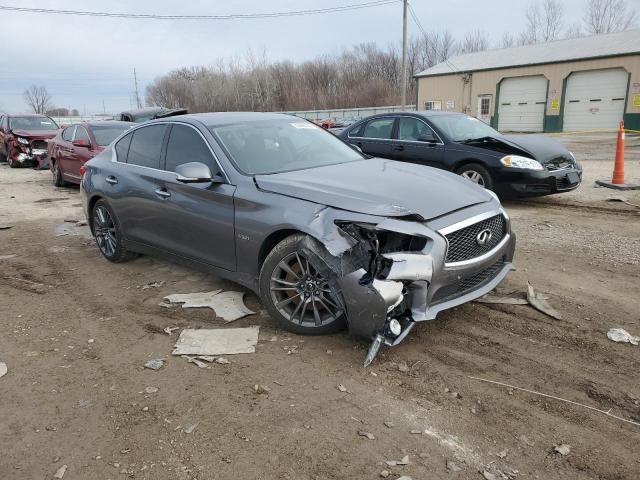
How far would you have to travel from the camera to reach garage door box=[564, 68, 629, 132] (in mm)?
27016

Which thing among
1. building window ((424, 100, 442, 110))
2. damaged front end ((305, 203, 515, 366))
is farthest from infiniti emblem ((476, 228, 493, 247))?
building window ((424, 100, 442, 110))

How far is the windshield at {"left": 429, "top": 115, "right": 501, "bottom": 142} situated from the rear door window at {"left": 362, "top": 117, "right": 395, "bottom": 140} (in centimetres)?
80

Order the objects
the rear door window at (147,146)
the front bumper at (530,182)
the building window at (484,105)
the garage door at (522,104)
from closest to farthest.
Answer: the rear door window at (147,146)
the front bumper at (530,182)
the garage door at (522,104)
the building window at (484,105)

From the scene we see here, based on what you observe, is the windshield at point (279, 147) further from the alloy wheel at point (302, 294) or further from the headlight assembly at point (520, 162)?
the headlight assembly at point (520, 162)

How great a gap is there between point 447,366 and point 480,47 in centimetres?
7027

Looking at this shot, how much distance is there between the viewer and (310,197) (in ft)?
12.0

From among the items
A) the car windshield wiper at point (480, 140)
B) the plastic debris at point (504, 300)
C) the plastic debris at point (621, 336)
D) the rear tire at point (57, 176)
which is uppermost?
the car windshield wiper at point (480, 140)

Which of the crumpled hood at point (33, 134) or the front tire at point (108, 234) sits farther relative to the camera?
the crumpled hood at point (33, 134)

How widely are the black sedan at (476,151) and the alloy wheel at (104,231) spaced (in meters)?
4.97

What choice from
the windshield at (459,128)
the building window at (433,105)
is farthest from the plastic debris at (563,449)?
the building window at (433,105)

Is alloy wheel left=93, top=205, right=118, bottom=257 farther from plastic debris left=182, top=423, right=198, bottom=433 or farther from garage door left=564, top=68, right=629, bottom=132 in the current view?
garage door left=564, top=68, right=629, bottom=132

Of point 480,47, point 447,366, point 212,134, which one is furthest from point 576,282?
point 480,47

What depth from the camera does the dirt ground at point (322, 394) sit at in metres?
2.52

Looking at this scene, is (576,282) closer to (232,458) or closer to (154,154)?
(232,458)
